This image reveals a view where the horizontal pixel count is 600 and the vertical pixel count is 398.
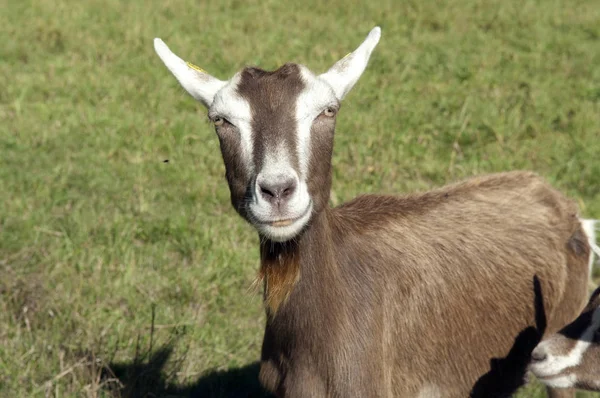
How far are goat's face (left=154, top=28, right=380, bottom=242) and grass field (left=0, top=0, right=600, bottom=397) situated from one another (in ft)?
2.28

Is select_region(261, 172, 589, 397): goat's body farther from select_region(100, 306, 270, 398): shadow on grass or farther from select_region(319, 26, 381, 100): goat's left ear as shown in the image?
select_region(100, 306, 270, 398): shadow on grass

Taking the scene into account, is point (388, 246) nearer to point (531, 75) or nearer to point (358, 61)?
point (358, 61)

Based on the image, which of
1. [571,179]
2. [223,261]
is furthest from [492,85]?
[223,261]

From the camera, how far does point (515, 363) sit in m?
5.50

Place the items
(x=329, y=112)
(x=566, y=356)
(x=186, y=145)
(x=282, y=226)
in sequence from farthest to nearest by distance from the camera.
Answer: (x=186, y=145) → (x=566, y=356) → (x=329, y=112) → (x=282, y=226)

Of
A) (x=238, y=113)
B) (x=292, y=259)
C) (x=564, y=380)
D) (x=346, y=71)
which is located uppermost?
(x=346, y=71)

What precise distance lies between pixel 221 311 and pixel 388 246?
6.87 feet

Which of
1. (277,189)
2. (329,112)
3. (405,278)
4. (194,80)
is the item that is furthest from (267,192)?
(405,278)

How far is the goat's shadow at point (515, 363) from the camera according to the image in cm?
539

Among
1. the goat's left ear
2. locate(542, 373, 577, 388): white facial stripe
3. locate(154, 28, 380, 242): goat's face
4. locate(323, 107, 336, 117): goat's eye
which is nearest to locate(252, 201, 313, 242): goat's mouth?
locate(154, 28, 380, 242): goat's face

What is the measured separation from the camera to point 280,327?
15.3 ft

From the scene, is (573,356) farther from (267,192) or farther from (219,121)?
(219,121)

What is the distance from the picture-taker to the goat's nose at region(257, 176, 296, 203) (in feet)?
13.3

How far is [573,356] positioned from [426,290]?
0.83 metres
